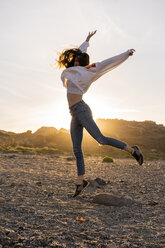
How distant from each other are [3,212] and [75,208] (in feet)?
4.28

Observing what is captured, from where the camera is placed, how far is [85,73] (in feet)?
15.0

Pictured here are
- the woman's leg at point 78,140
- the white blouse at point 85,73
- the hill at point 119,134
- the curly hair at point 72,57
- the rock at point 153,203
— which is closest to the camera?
the white blouse at point 85,73

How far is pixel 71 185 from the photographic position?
682cm

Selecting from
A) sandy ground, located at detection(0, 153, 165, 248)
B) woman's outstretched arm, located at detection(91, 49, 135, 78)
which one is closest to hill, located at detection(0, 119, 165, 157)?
sandy ground, located at detection(0, 153, 165, 248)

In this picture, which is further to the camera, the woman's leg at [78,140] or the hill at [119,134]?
the hill at [119,134]

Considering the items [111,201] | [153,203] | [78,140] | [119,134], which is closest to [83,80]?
[78,140]

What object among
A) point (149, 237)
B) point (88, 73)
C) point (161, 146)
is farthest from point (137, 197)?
point (161, 146)

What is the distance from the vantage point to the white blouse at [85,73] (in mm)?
4551

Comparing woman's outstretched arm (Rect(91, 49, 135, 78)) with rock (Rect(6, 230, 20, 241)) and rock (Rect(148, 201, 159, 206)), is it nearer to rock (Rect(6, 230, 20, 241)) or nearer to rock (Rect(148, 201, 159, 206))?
rock (Rect(148, 201, 159, 206))

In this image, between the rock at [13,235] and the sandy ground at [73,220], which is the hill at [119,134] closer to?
the sandy ground at [73,220]

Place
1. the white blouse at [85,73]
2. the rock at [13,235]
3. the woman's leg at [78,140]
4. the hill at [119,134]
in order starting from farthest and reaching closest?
the hill at [119,134] < the woman's leg at [78,140] < the white blouse at [85,73] < the rock at [13,235]

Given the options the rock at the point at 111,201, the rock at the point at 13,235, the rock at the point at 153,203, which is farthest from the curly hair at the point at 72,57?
the rock at the point at 13,235

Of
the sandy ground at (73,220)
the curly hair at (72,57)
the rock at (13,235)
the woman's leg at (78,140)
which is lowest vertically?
the sandy ground at (73,220)

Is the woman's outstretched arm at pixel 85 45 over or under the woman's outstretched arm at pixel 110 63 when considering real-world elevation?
over
